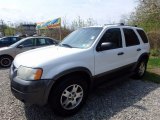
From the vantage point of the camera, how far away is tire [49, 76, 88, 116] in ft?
11.4

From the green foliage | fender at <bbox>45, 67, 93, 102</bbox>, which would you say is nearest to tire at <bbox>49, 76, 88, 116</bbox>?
fender at <bbox>45, 67, 93, 102</bbox>

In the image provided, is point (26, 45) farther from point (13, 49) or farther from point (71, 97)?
point (71, 97)

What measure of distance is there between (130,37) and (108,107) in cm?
237

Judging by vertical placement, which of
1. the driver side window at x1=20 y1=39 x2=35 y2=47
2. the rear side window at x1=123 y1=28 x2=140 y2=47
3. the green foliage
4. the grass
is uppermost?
the green foliage

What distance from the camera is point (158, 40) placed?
1312cm

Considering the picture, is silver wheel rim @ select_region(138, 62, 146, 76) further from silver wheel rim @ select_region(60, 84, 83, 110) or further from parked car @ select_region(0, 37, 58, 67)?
parked car @ select_region(0, 37, 58, 67)

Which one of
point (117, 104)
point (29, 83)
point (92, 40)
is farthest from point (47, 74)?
point (117, 104)

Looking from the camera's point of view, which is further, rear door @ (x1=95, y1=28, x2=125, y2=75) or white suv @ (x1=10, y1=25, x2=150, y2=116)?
rear door @ (x1=95, y1=28, x2=125, y2=75)

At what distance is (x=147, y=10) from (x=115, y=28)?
12.7 m

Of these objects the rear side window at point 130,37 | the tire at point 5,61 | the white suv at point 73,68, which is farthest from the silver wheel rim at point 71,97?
the tire at point 5,61

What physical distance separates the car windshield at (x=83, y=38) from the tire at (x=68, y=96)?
0.87m

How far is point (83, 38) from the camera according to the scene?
14.9 ft

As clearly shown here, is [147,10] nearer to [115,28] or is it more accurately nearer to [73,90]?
[115,28]

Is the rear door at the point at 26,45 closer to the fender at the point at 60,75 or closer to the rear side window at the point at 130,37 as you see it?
the rear side window at the point at 130,37
